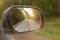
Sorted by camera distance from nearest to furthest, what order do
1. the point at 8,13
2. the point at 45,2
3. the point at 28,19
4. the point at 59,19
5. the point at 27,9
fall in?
the point at 8,13 → the point at 27,9 → the point at 28,19 → the point at 59,19 → the point at 45,2

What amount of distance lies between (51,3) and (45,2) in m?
0.42

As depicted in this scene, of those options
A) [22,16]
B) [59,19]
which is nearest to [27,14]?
[22,16]

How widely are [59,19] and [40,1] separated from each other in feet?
6.04

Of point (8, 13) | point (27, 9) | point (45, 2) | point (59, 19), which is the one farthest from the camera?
point (45, 2)

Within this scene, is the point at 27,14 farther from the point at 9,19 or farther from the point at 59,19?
the point at 59,19

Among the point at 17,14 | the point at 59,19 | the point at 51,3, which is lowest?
the point at 59,19

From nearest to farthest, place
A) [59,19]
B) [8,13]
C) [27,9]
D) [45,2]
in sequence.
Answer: [8,13], [27,9], [59,19], [45,2]

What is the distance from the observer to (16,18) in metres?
2.47

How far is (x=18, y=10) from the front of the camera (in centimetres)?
248

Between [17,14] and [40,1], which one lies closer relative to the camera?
[17,14]

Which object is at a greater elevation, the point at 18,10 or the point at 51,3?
the point at 18,10

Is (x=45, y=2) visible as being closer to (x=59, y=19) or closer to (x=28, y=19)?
(x=59, y=19)

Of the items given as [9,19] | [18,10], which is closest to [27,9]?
[18,10]

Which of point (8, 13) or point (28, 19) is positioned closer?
point (8, 13)
